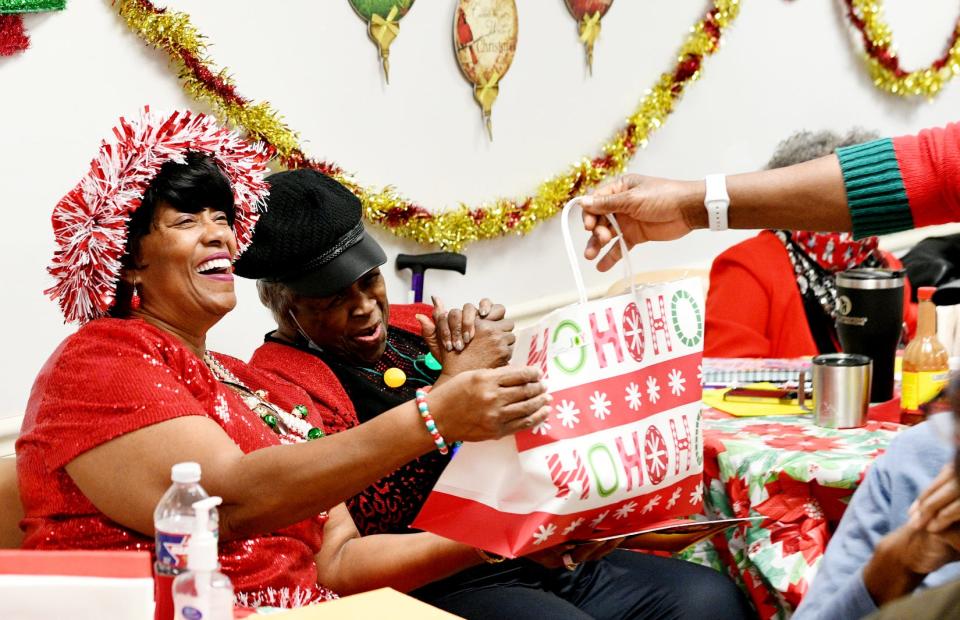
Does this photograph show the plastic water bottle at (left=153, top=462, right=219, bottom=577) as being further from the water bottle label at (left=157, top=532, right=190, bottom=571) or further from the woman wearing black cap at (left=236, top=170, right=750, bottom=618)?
the woman wearing black cap at (left=236, top=170, right=750, bottom=618)

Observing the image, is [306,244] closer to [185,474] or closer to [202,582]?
[185,474]

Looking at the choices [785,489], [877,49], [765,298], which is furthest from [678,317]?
[877,49]

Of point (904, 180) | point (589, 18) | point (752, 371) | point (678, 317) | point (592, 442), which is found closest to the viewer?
point (592, 442)

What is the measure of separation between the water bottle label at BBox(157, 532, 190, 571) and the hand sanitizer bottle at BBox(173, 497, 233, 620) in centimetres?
8

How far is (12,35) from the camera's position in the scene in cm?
272

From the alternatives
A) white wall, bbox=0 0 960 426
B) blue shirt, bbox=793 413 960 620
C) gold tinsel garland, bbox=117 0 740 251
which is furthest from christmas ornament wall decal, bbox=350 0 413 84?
blue shirt, bbox=793 413 960 620

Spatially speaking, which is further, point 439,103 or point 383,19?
point 439,103

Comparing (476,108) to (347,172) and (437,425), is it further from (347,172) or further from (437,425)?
(437,425)

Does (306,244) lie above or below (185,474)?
above

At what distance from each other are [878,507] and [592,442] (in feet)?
1.45

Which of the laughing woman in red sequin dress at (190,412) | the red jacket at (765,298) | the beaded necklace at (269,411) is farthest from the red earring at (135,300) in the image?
the red jacket at (765,298)

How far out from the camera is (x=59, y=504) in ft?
6.29

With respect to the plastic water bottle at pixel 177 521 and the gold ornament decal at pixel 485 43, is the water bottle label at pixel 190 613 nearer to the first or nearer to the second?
the plastic water bottle at pixel 177 521

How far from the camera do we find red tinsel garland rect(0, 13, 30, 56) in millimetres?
2701
